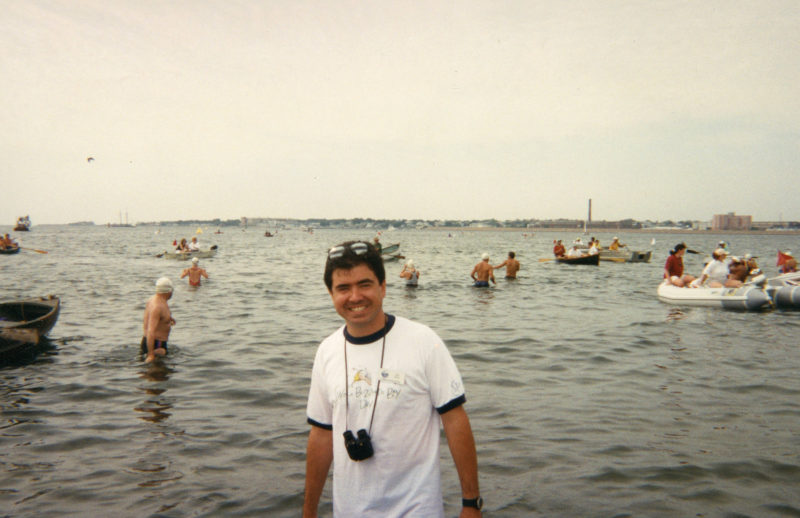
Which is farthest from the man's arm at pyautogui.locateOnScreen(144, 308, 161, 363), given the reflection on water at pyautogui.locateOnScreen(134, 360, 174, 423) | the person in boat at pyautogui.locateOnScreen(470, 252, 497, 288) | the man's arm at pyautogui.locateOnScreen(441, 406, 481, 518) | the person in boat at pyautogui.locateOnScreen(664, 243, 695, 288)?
the person in boat at pyautogui.locateOnScreen(664, 243, 695, 288)

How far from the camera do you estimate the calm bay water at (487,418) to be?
17.3ft

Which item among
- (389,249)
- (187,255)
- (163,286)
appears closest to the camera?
(163,286)

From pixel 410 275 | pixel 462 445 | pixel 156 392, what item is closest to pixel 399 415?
pixel 462 445

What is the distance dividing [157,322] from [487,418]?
6.36 meters

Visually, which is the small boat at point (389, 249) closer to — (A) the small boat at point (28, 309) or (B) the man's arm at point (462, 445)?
(A) the small boat at point (28, 309)

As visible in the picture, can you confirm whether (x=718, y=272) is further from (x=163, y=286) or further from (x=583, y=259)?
(x=583, y=259)

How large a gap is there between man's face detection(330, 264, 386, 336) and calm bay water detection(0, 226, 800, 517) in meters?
3.26

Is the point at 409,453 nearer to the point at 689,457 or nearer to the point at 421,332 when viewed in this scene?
the point at 421,332

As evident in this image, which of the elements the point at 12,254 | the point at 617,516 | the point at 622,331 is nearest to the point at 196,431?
the point at 617,516

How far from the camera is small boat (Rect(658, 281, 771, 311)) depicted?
17.3m

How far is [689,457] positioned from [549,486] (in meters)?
1.87

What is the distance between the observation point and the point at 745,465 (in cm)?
590

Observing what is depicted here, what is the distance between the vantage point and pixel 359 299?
102 inches

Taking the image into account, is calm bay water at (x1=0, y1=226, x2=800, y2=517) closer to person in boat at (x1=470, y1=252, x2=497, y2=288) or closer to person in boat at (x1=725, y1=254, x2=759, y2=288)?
person in boat at (x1=725, y1=254, x2=759, y2=288)
